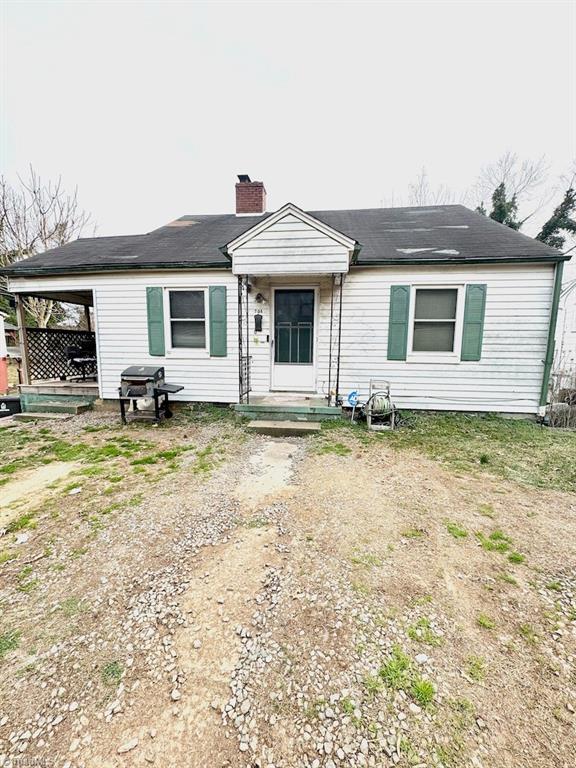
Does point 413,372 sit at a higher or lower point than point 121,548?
higher

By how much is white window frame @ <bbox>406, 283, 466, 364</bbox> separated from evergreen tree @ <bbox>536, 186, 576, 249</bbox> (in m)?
11.8

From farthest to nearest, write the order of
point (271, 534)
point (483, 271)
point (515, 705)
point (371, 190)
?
point (371, 190) < point (483, 271) < point (271, 534) < point (515, 705)

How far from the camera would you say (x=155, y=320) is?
6.82 m

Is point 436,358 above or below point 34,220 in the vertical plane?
below

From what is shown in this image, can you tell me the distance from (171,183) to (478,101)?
1766cm

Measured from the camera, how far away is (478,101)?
544 inches

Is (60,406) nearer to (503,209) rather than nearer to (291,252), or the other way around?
(291,252)

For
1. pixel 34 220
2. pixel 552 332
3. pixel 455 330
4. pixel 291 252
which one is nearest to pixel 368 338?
pixel 455 330

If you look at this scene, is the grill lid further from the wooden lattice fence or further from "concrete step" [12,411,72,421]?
the wooden lattice fence

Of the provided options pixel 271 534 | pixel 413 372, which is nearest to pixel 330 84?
pixel 413 372

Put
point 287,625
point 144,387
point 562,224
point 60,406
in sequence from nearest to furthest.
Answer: point 287,625 < point 144,387 < point 60,406 < point 562,224

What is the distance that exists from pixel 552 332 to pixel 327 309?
13.0 feet

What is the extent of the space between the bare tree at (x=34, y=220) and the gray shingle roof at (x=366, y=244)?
29.4 feet

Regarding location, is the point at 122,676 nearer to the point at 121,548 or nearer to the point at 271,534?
the point at 121,548
